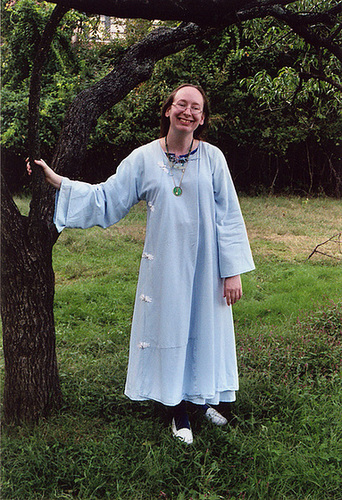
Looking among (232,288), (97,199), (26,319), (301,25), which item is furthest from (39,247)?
(301,25)

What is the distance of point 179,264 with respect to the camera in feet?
8.83

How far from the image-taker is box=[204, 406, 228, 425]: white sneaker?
2.94 m

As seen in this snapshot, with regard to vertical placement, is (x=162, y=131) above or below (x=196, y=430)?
above

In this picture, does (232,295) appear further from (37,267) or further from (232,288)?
(37,267)

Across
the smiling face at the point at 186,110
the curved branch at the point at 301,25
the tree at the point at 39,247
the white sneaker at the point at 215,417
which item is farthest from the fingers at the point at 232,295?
the curved branch at the point at 301,25

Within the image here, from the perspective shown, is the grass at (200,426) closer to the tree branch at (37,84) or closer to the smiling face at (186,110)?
the tree branch at (37,84)

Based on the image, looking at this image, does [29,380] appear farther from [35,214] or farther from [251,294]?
[251,294]

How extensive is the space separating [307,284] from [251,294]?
2.24ft

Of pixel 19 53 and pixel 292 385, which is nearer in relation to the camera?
pixel 292 385

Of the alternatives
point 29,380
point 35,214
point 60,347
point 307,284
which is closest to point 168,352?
point 29,380

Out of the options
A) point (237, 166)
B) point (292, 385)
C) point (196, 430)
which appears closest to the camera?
point (196, 430)

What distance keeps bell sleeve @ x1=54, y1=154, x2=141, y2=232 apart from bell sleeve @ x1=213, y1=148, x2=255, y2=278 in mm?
432

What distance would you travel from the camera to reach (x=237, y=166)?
13664 mm

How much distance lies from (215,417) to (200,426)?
100 mm
